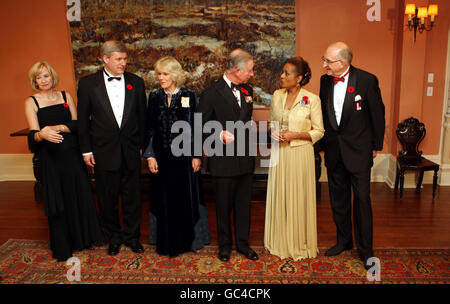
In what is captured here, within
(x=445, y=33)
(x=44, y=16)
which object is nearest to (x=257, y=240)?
(x=445, y=33)

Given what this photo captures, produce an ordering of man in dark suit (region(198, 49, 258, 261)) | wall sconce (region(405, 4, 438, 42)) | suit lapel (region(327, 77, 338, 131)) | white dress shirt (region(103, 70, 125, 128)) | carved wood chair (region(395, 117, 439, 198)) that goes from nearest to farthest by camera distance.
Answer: man in dark suit (region(198, 49, 258, 261)), suit lapel (region(327, 77, 338, 131)), white dress shirt (region(103, 70, 125, 128)), wall sconce (region(405, 4, 438, 42)), carved wood chair (region(395, 117, 439, 198))

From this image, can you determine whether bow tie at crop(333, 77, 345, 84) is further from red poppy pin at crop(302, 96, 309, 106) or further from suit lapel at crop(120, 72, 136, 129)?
suit lapel at crop(120, 72, 136, 129)

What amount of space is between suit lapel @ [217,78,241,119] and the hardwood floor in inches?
56.9

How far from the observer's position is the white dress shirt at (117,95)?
3.60 m

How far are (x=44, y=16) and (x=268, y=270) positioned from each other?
5047mm

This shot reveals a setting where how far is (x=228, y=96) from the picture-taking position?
339 cm

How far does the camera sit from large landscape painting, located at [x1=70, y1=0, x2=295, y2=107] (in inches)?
227

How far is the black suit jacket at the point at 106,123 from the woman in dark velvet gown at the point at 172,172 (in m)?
0.16

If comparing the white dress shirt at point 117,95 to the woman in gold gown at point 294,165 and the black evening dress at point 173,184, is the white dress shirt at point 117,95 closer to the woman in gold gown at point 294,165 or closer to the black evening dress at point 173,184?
the black evening dress at point 173,184

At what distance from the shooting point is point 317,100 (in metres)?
3.42

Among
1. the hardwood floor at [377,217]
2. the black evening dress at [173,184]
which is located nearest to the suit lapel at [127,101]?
the black evening dress at [173,184]

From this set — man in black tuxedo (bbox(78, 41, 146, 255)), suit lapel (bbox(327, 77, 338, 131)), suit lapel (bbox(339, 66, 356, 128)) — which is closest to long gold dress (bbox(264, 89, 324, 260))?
suit lapel (bbox(327, 77, 338, 131))

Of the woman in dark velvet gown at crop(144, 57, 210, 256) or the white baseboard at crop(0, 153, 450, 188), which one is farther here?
the white baseboard at crop(0, 153, 450, 188)

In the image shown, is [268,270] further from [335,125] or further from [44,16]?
[44,16]
